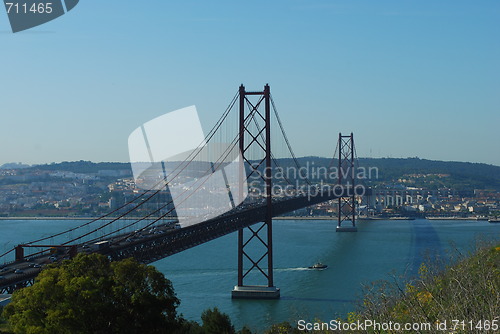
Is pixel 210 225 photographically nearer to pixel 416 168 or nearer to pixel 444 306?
pixel 444 306

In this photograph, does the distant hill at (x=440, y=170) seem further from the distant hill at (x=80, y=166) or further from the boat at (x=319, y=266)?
the boat at (x=319, y=266)

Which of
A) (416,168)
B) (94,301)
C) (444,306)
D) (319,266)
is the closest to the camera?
(444,306)

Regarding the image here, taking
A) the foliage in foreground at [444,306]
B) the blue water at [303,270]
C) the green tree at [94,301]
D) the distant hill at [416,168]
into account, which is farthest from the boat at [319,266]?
the distant hill at [416,168]

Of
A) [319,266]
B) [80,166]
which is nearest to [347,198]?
[319,266]

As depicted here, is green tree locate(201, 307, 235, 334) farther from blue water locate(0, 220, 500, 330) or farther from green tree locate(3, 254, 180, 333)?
green tree locate(3, 254, 180, 333)

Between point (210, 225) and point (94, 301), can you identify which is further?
point (210, 225)

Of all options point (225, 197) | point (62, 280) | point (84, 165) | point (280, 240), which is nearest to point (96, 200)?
point (84, 165)
